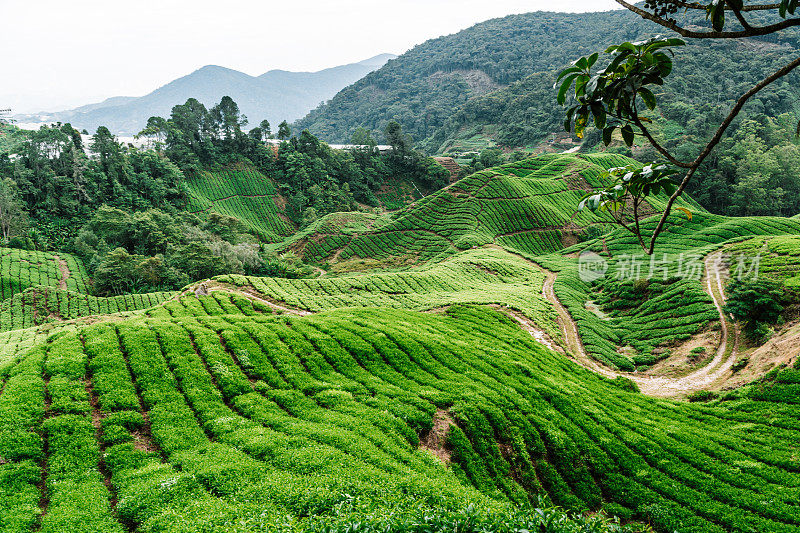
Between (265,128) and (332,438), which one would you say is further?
(265,128)

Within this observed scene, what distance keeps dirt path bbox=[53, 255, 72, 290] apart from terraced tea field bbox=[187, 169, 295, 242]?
87.2ft

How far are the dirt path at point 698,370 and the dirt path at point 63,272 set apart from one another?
58.2 metres

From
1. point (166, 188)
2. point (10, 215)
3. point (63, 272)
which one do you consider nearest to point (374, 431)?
point (63, 272)

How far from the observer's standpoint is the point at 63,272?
170 ft

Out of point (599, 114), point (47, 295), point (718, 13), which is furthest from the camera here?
point (47, 295)

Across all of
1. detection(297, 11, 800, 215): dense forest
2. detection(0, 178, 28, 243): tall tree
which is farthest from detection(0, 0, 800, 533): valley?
detection(297, 11, 800, 215): dense forest

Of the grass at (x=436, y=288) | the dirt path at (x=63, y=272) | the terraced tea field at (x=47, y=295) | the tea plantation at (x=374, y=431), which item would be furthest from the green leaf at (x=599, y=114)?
the dirt path at (x=63, y=272)

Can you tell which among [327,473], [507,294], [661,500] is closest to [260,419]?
[327,473]

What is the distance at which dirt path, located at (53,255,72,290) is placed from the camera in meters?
49.2

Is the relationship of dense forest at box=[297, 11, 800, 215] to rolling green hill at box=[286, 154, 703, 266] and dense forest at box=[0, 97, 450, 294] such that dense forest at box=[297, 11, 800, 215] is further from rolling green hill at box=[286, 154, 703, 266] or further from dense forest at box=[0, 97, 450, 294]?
dense forest at box=[0, 97, 450, 294]

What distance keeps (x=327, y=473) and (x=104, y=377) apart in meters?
8.95

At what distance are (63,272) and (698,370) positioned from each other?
68.6 m

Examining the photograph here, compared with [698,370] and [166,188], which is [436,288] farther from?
[166,188]

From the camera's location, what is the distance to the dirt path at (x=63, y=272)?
49209mm
